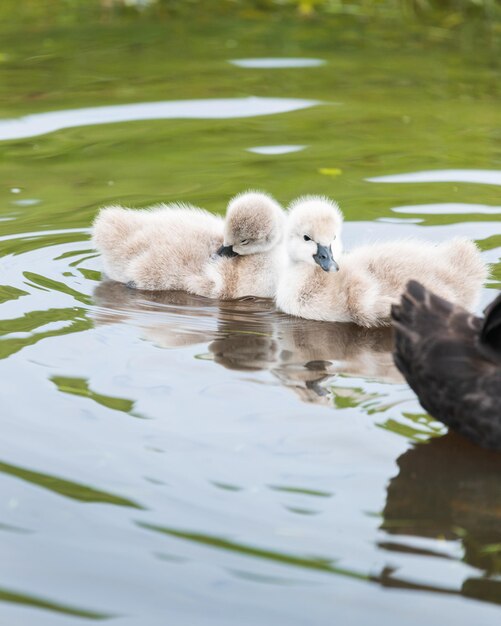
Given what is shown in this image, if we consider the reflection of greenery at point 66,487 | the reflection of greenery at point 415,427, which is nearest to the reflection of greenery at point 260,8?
the reflection of greenery at point 415,427


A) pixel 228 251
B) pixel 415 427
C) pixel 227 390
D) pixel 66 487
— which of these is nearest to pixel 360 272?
pixel 228 251

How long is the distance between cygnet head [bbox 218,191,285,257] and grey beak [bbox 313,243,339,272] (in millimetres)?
357

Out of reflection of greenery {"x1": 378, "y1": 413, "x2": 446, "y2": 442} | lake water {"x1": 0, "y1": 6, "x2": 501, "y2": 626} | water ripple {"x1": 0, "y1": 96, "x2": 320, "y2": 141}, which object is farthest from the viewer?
water ripple {"x1": 0, "y1": 96, "x2": 320, "y2": 141}

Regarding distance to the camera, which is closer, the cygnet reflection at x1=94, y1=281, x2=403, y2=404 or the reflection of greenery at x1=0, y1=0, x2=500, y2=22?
the cygnet reflection at x1=94, y1=281, x2=403, y2=404

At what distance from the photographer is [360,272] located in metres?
4.95

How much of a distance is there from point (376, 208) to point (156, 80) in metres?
2.96

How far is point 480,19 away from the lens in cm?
Result: 1015

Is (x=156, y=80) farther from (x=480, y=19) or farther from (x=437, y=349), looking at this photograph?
(x=437, y=349)

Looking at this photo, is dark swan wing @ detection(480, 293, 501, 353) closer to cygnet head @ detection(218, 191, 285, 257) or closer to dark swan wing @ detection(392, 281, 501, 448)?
dark swan wing @ detection(392, 281, 501, 448)

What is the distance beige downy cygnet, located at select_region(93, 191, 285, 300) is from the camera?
5312 mm

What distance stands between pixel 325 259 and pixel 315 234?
0.38ft

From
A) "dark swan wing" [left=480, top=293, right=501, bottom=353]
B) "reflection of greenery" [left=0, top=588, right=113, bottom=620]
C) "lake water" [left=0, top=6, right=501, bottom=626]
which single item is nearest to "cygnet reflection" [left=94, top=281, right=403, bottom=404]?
"lake water" [left=0, top=6, right=501, bottom=626]

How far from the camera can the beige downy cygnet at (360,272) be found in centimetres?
490

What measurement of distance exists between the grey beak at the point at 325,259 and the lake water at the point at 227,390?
0.23 metres
